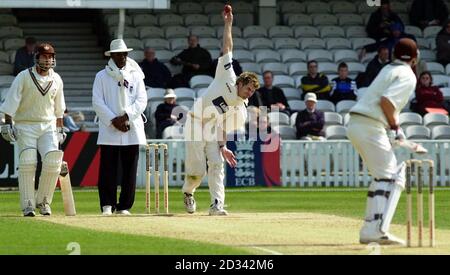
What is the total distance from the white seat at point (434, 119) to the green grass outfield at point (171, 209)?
3.06 m

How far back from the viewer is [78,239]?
547 inches

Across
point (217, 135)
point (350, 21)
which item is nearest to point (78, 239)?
point (217, 135)

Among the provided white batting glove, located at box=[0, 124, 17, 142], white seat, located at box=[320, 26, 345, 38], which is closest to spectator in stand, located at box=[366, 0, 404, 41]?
white seat, located at box=[320, 26, 345, 38]

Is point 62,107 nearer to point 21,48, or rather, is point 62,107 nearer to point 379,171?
point 379,171

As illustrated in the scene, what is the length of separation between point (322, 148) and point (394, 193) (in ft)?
41.1

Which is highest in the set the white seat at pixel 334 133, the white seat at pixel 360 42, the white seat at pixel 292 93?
the white seat at pixel 360 42

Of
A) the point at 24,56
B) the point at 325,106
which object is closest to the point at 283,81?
the point at 325,106

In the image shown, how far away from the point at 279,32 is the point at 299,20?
0.77 meters

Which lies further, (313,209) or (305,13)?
(305,13)

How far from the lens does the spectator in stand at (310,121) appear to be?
85.4 feet

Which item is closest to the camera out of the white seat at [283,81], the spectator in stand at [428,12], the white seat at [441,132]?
the white seat at [441,132]

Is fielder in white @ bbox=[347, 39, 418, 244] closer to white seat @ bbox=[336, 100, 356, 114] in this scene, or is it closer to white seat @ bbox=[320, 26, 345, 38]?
white seat @ bbox=[336, 100, 356, 114]

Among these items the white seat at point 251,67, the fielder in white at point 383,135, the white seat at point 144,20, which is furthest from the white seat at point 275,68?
the fielder in white at point 383,135

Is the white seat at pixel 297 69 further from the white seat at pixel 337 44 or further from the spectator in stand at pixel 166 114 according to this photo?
the spectator in stand at pixel 166 114
